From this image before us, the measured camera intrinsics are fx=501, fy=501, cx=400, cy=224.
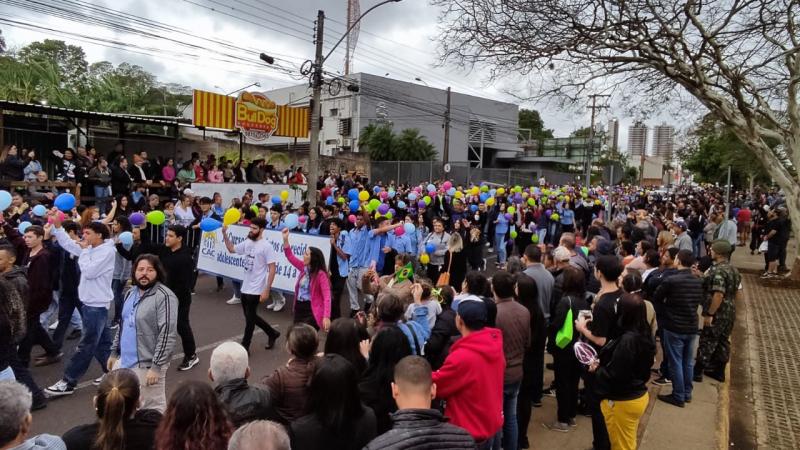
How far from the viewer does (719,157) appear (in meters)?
37.1

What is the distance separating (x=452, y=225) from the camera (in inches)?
395

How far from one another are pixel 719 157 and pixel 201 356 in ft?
135

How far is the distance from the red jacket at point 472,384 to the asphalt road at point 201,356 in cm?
311

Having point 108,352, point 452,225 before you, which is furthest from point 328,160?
point 108,352

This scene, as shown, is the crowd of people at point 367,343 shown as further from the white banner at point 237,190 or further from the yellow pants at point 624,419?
the white banner at point 237,190

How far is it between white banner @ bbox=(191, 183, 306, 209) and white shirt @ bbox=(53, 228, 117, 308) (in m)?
8.10

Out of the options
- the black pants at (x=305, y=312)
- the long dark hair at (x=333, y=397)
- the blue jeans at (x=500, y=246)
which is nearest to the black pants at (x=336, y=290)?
the black pants at (x=305, y=312)

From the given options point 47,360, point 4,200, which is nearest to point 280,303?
point 47,360

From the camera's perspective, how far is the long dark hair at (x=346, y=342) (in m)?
3.05

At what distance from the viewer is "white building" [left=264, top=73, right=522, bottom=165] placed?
122 ft

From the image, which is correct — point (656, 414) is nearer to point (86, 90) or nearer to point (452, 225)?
point (452, 225)

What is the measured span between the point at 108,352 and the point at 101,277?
0.85m

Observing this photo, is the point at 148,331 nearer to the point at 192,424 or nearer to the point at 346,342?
the point at 346,342

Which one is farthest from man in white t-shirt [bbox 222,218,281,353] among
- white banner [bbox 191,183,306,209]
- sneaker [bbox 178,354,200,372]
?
white banner [bbox 191,183,306,209]
